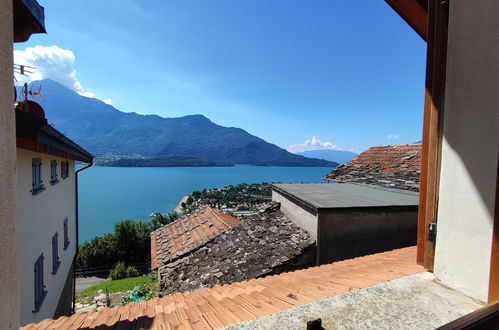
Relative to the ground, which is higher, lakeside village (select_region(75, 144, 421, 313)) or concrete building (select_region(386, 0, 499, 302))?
concrete building (select_region(386, 0, 499, 302))

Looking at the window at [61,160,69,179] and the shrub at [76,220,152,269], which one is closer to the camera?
the window at [61,160,69,179]

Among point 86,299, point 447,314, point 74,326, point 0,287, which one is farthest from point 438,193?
point 86,299

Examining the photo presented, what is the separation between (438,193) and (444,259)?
586 millimetres

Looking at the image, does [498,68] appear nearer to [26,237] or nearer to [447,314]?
[447,314]

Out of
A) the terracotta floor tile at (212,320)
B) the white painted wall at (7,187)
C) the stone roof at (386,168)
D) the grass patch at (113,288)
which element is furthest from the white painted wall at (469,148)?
the grass patch at (113,288)

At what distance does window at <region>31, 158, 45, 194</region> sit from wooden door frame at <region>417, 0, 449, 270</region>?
7411mm

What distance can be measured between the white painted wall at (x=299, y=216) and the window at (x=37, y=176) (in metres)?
6.41

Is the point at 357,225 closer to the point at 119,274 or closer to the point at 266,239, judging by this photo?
the point at 266,239

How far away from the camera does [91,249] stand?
2850cm

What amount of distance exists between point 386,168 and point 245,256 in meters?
8.92

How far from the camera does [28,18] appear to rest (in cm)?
193

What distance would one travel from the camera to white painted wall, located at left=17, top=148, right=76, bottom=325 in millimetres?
4977

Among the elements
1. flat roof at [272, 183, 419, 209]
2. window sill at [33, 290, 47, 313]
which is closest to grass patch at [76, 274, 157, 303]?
window sill at [33, 290, 47, 313]

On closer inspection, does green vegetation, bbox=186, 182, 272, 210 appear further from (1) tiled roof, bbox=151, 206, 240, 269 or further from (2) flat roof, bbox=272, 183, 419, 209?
(2) flat roof, bbox=272, 183, 419, 209
